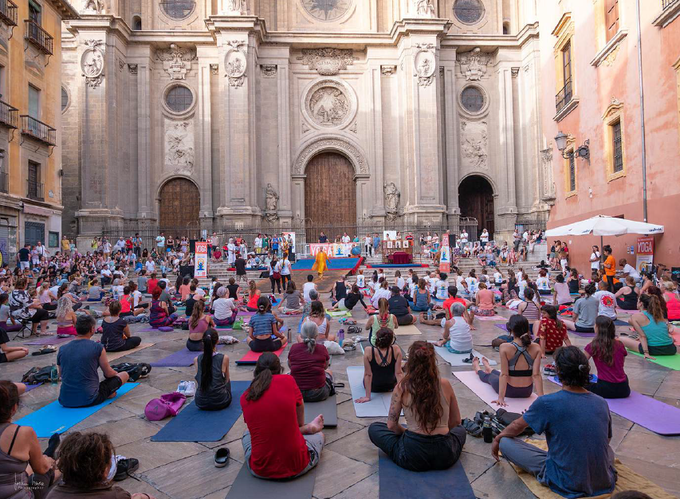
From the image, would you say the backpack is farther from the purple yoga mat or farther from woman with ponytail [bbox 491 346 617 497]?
the purple yoga mat

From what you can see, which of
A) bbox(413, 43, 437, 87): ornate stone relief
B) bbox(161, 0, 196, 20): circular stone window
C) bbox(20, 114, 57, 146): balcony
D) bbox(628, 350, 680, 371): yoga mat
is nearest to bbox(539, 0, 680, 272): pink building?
bbox(628, 350, 680, 371): yoga mat

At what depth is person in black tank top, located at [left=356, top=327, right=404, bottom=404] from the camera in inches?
218

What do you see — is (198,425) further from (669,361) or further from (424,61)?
(424,61)

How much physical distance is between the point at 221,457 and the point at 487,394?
352cm

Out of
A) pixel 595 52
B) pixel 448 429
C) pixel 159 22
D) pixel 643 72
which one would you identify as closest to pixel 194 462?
pixel 448 429

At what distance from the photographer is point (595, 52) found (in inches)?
681

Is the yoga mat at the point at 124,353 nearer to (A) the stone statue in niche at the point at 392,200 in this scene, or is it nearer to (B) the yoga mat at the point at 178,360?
(B) the yoga mat at the point at 178,360

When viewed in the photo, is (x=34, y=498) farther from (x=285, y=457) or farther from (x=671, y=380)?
(x=671, y=380)

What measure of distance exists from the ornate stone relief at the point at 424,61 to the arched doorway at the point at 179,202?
16.7 meters

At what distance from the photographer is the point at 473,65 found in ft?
105

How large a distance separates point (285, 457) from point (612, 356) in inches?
159

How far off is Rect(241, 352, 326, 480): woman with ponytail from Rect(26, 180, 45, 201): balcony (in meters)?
22.0

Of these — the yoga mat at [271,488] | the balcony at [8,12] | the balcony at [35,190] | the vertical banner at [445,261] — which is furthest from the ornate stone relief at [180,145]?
the yoga mat at [271,488]

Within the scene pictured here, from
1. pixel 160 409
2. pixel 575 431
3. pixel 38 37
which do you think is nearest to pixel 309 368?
pixel 160 409
